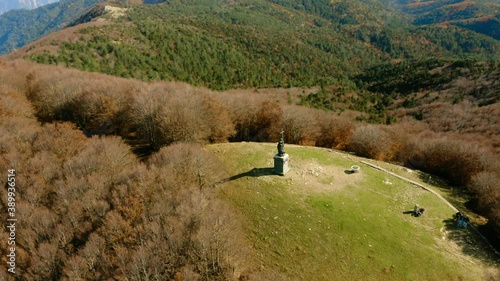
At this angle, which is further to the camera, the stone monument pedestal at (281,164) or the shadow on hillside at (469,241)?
the stone monument pedestal at (281,164)

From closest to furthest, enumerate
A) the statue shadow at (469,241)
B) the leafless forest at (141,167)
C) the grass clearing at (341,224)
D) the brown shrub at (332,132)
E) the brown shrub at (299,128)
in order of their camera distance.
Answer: the leafless forest at (141,167) < the grass clearing at (341,224) < the statue shadow at (469,241) < the brown shrub at (299,128) < the brown shrub at (332,132)

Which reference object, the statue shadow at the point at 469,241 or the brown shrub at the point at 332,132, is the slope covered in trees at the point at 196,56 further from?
the statue shadow at the point at 469,241

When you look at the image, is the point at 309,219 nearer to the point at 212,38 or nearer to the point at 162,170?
the point at 162,170

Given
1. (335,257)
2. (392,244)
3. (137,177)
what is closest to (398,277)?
(392,244)

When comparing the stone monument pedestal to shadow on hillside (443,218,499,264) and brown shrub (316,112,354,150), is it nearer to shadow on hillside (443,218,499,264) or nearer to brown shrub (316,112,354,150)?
shadow on hillside (443,218,499,264)

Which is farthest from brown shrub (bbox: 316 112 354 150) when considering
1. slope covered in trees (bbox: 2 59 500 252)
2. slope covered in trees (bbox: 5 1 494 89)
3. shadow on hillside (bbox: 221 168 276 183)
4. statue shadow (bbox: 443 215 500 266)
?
slope covered in trees (bbox: 5 1 494 89)

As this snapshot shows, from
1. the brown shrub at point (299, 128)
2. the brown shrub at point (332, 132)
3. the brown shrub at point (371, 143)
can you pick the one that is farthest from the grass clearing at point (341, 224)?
the brown shrub at point (332, 132)

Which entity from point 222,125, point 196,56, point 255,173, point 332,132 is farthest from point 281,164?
point 196,56
